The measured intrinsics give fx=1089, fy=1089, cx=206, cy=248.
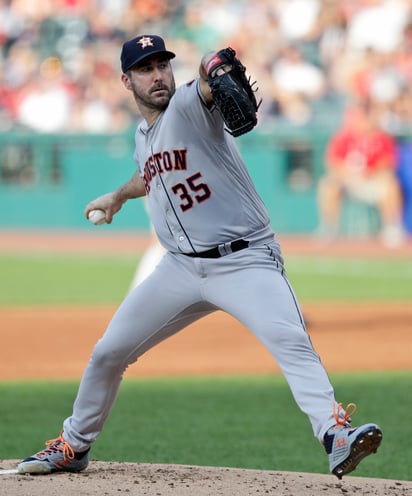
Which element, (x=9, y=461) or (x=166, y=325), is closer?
(x=166, y=325)

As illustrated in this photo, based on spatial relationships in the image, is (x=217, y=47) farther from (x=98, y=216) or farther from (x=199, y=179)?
(x=199, y=179)

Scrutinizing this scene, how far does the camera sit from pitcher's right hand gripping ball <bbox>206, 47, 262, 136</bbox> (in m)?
3.83

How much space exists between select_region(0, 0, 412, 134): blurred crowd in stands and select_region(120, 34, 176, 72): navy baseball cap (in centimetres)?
1223

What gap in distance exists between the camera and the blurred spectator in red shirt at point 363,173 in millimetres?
16859

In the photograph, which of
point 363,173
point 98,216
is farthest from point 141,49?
point 363,173

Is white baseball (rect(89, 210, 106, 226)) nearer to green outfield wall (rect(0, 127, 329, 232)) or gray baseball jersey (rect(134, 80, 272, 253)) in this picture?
gray baseball jersey (rect(134, 80, 272, 253))

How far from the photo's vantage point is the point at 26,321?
10.5 meters

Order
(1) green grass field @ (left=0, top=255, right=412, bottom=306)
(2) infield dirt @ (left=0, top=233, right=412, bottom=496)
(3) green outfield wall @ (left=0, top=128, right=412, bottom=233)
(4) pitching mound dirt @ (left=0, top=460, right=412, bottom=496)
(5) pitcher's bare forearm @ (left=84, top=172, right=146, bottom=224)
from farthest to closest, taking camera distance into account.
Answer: (3) green outfield wall @ (left=0, top=128, right=412, bottom=233) < (1) green grass field @ (left=0, top=255, right=412, bottom=306) < (5) pitcher's bare forearm @ (left=84, top=172, right=146, bottom=224) < (2) infield dirt @ (left=0, top=233, right=412, bottom=496) < (4) pitching mound dirt @ (left=0, top=460, right=412, bottom=496)

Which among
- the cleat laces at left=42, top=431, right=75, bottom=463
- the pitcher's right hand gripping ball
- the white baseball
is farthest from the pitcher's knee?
the pitcher's right hand gripping ball

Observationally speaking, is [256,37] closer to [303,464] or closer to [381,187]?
[381,187]

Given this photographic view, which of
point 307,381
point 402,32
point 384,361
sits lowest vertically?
point 384,361

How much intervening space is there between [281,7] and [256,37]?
790 millimetres

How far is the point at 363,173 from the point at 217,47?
4.23 meters

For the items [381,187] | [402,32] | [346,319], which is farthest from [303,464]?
[402,32]
